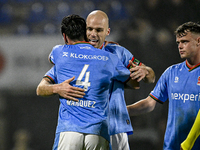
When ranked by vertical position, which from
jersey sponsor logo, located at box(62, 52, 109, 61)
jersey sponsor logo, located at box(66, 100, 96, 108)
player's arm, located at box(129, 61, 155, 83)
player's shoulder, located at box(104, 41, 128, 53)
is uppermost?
player's shoulder, located at box(104, 41, 128, 53)

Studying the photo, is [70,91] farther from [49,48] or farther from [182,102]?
[49,48]

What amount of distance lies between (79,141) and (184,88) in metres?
0.98

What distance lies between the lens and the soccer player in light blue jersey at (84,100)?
67.8 inches

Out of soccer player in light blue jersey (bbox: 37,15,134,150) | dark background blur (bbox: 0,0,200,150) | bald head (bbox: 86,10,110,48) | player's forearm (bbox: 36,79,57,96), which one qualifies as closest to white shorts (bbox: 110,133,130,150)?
soccer player in light blue jersey (bbox: 37,15,134,150)

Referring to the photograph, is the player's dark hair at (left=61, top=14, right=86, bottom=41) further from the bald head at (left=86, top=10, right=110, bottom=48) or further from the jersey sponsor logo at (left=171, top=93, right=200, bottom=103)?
the jersey sponsor logo at (left=171, top=93, right=200, bottom=103)

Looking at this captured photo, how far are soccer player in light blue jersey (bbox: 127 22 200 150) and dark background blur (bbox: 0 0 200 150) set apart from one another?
1447 mm

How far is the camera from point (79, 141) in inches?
67.3

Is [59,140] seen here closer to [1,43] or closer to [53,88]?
[53,88]

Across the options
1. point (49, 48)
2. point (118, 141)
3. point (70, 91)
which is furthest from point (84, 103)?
point (49, 48)

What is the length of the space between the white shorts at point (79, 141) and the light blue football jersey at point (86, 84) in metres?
0.03

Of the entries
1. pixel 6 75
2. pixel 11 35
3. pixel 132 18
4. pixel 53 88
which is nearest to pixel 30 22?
pixel 11 35

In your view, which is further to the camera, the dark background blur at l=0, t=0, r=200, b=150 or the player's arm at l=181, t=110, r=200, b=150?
the dark background blur at l=0, t=0, r=200, b=150

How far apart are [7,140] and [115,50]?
233 centimetres

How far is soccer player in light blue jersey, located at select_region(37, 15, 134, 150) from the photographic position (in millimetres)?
1722
